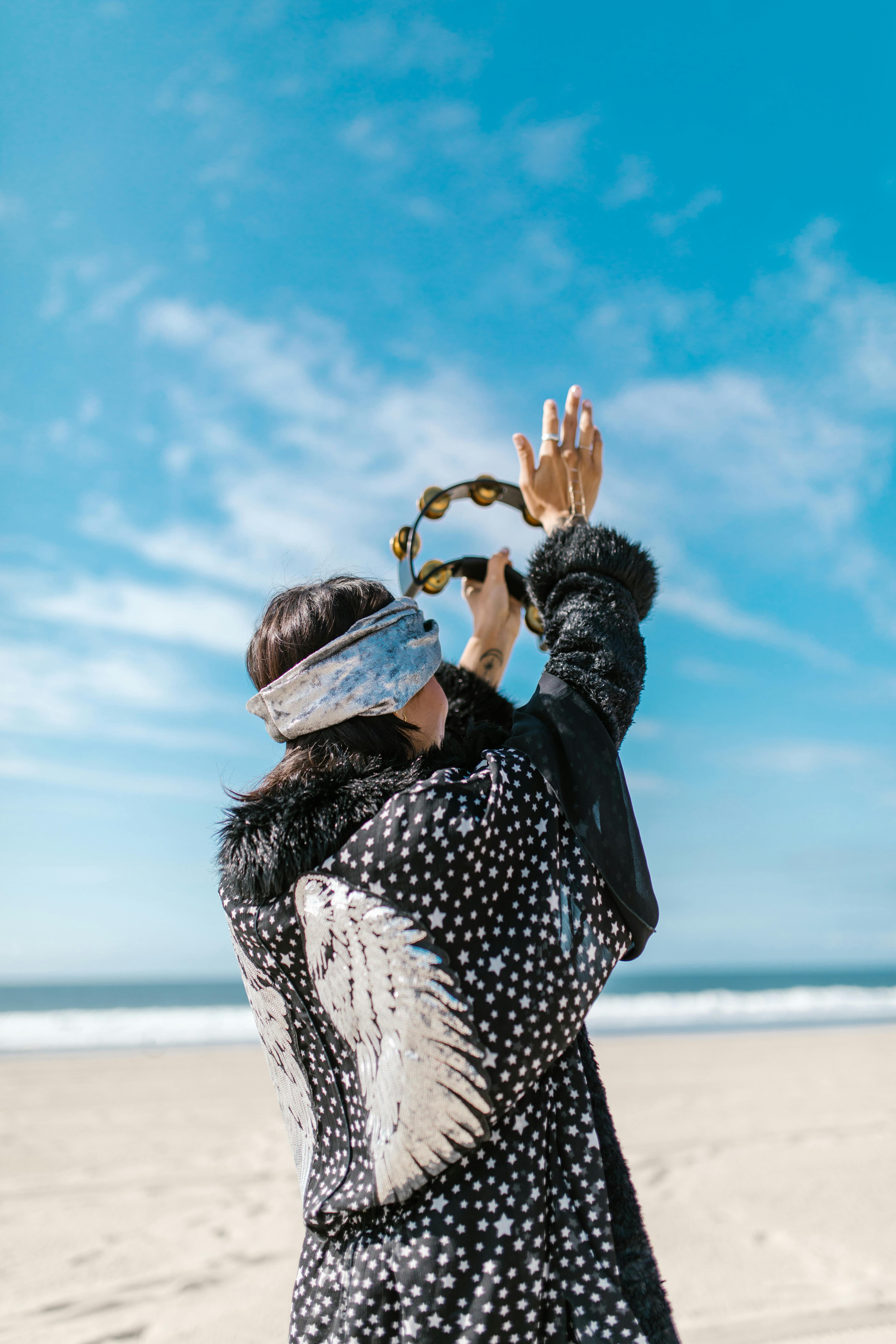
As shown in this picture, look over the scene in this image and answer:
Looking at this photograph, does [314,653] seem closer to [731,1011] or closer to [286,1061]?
[286,1061]

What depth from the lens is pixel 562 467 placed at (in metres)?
1.75

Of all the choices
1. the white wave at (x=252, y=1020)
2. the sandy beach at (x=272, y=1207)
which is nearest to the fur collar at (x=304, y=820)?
the sandy beach at (x=272, y=1207)

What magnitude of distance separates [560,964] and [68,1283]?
15.2 feet

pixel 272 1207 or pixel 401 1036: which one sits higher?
pixel 401 1036

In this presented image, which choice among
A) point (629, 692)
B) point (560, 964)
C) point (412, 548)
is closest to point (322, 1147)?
point (560, 964)

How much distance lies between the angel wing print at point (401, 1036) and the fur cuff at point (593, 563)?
656 millimetres

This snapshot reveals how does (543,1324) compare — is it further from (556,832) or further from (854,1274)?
(854,1274)

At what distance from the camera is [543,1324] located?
3.77 feet

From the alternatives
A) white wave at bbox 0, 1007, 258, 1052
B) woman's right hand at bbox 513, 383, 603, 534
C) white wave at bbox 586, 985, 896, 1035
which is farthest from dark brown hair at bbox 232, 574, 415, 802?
white wave at bbox 586, 985, 896, 1035

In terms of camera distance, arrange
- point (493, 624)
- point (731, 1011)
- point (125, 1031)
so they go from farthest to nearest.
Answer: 1. point (731, 1011)
2. point (125, 1031)
3. point (493, 624)

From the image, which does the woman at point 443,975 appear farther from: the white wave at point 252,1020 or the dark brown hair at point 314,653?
the white wave at point 252,1020

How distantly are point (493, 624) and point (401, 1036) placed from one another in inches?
44.4

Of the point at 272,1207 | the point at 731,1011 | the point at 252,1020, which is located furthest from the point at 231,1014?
the point at 272,1207

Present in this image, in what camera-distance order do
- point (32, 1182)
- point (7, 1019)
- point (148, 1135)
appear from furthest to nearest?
point (7, 1019) → point (148, 1135) → point (32, 1182)
